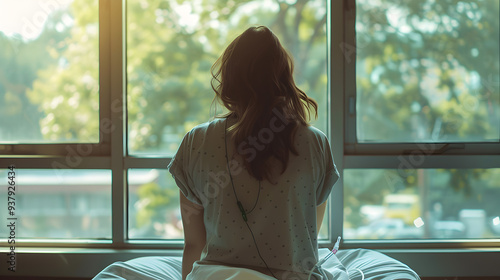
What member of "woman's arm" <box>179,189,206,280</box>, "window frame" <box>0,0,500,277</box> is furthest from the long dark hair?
"window frame" <box>0,0,500,277</box>

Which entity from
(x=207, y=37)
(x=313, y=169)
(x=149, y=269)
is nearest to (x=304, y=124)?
(x=313, y=169)

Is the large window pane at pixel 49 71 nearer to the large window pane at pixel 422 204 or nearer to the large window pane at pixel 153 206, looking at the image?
the large window pane at pixel 153 206

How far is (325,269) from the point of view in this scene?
136 cm

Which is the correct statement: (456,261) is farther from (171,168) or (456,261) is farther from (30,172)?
(30,172)

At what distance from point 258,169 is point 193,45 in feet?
3.51

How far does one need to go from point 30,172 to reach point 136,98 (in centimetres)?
62

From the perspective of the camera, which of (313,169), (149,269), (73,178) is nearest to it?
(313,169)

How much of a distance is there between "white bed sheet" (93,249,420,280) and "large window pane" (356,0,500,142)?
2.09ft

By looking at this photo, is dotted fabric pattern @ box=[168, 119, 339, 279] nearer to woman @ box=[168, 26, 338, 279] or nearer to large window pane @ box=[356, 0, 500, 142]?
woman @ box=[168, 26, 338, 279]

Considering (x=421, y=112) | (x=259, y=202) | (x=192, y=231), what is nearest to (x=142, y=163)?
(x=192, y=231)

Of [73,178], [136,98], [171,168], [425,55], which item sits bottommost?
[73,178]

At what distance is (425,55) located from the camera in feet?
6.56

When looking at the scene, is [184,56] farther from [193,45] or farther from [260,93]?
[260,93]

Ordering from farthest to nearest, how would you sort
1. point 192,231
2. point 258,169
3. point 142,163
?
point 142,163
point 192,231
point 258,169
